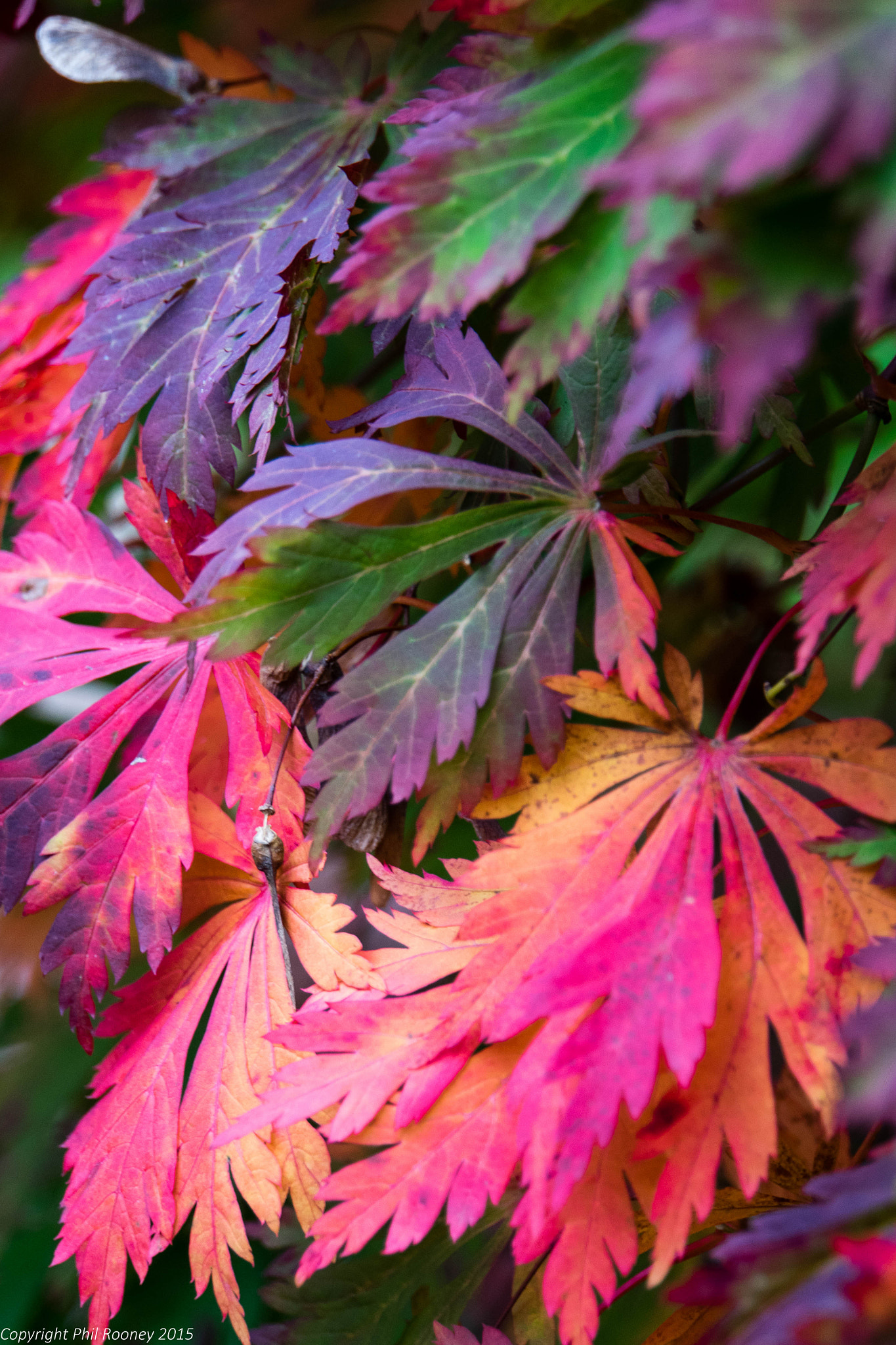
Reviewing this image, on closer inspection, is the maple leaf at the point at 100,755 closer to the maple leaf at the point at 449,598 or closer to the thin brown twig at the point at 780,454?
the maple leaf at the point at 449,598

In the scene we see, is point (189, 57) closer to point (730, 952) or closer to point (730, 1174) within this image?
point (730, 952)

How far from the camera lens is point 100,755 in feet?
1.80

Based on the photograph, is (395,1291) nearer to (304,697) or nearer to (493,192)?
(304,697)

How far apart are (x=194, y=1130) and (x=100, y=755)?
0.75 feet

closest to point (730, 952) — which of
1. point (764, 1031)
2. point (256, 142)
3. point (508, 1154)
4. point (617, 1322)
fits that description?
point (764, 1031)

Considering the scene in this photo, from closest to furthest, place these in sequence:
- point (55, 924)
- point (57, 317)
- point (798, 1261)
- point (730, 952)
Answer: point (798, 1261), point (730, 952), point (55, 924), point (57, 317)

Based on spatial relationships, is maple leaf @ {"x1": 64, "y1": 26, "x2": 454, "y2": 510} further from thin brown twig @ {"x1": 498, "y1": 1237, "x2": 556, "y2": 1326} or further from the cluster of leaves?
thin brown twig @ {"x1": 498, "y1": 1237, "x2": 556, "y2": 1326}

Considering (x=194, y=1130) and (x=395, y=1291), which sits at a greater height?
(x=194, y=1130)

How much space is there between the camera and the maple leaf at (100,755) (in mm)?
494

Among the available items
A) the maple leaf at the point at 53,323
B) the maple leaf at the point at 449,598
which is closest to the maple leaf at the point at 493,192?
the maple leaf at the point at 449,598

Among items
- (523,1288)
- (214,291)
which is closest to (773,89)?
(214,291)

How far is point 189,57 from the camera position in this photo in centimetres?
72

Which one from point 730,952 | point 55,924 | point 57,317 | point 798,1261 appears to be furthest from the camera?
point 57,317

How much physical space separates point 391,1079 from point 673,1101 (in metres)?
0.13
